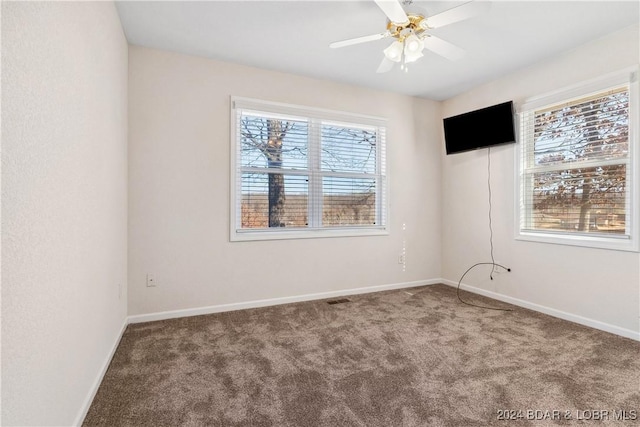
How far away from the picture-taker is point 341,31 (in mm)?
2566

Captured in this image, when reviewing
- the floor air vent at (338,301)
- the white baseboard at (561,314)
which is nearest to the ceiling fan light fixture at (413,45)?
the floor air vent at (338,301)

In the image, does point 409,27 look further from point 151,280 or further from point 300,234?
point 151,280

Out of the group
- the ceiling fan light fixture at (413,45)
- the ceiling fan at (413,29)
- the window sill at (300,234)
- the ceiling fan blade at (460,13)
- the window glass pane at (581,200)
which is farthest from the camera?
the window sill at (300,234)

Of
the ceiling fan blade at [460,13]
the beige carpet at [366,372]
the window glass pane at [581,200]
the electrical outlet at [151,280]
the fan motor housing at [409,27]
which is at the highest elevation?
the fan motor housing at [409,27]

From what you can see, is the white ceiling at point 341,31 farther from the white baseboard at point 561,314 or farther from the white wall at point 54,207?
the white baseboard at point 561,314

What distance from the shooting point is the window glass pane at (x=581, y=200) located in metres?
2.67

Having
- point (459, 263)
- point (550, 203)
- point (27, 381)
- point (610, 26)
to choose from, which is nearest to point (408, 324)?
point (459, 263)

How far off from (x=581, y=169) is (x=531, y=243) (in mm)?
839

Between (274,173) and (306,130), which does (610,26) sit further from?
(274,173)

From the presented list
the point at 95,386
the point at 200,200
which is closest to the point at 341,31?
the point at 200,200

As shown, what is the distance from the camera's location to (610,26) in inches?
99.1

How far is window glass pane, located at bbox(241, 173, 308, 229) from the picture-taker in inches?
130

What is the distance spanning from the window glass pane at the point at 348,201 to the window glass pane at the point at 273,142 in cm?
46

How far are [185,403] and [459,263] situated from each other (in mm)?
3551
